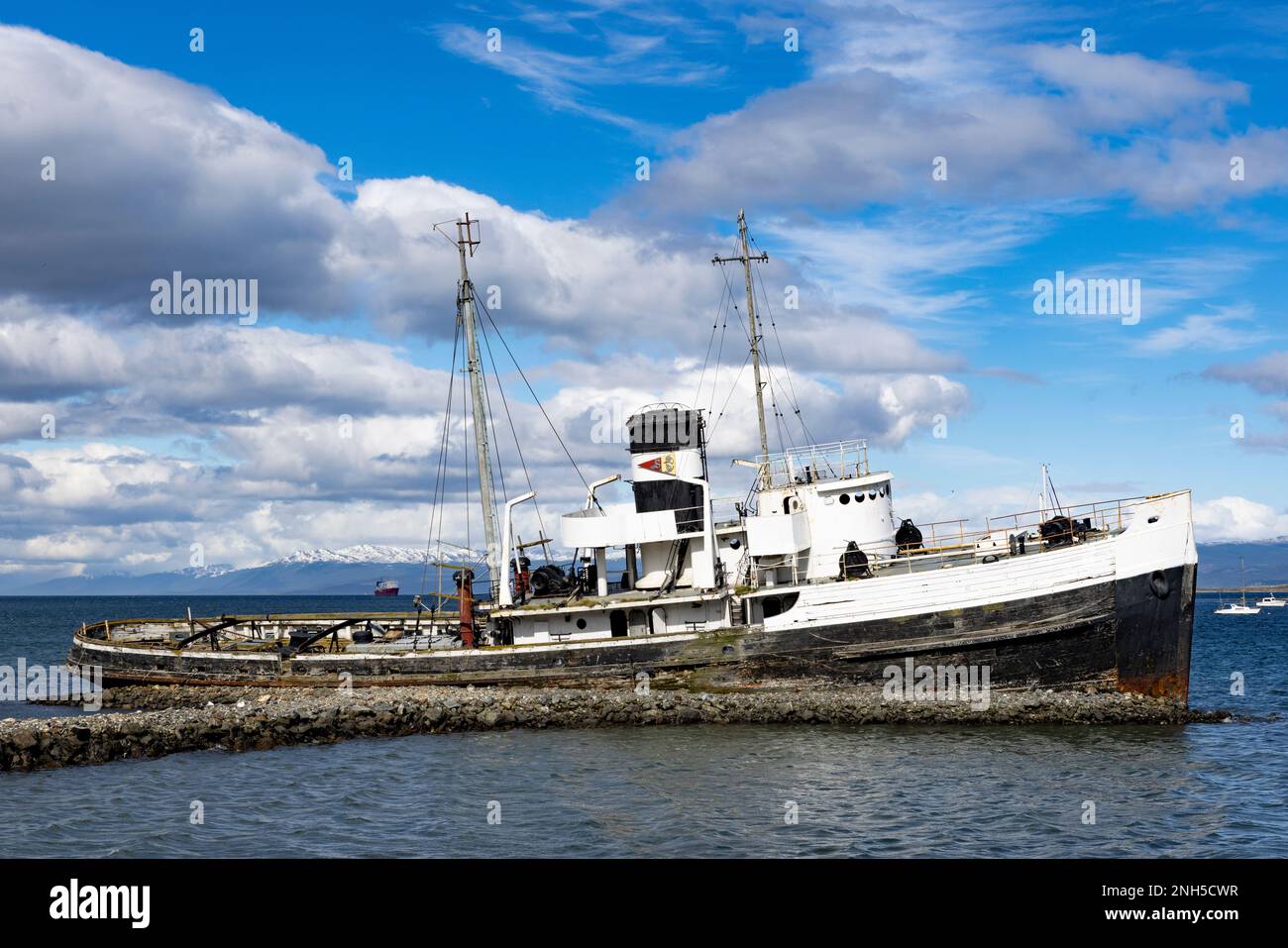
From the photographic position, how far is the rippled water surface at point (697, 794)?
1912 centimetres

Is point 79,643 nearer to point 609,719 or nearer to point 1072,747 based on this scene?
point 609,719

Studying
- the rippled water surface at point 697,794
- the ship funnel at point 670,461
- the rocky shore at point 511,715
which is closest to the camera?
the rippled water surface at point 697,794

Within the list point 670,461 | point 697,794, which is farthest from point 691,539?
point 697,794

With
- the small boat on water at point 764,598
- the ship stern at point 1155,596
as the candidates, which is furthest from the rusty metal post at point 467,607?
the ship stern at point 1155,596

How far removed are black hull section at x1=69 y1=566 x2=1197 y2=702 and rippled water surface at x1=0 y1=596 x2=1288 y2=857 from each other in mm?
2013

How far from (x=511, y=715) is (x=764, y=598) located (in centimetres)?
869

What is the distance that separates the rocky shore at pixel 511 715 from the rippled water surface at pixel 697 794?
2.36 ft

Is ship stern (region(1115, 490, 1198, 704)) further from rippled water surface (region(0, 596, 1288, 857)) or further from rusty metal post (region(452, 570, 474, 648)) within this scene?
rusty metal post (region(452, 570, 474, 648))

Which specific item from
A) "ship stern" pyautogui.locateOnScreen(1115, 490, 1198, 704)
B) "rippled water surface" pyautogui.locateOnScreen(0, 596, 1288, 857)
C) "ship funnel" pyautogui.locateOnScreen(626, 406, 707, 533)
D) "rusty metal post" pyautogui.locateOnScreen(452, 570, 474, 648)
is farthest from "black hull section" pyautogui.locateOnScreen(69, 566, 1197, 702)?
"ship funnel" pyautogui.locateOnScreen(626, 406, 707, 533)

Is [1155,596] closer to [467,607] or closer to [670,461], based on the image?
[670,461]

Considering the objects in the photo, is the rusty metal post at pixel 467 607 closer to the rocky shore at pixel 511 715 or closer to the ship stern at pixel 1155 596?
the rocky shore at pixel 511 715

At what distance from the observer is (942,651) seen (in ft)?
101

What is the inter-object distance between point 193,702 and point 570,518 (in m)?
15.1

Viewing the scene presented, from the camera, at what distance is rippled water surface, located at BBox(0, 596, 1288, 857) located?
19.1m
